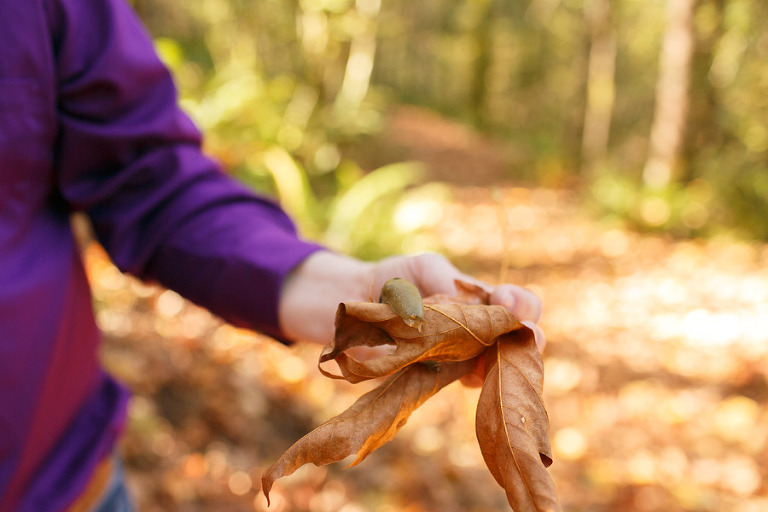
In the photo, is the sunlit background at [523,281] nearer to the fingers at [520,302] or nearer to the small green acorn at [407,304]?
the fingers at [520,302]

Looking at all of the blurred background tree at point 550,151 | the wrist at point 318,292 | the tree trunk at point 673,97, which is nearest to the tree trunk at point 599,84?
the blurred background tree at point 550,151

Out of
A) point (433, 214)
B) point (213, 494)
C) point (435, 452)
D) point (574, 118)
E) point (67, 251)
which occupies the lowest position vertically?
point (574, 118)

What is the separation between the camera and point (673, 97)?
744 cm

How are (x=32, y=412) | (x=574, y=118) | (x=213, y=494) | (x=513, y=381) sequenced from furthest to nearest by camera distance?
(x=574, y=118) → (x=213, y=494) → (x=32, y=412) → (x=513, y=381)

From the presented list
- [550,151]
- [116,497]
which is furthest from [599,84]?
[116,497]

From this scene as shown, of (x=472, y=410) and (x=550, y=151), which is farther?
(x=550, y=151)

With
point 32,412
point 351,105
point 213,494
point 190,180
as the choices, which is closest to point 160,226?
point 190,180

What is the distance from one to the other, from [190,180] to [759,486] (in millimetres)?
3411

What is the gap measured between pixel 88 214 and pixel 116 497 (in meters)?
0.67

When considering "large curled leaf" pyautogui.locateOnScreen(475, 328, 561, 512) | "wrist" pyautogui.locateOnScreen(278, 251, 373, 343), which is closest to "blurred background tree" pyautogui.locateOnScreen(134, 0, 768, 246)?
"wrist" pyautogui.locateOnScreen(278, 251, 373, 343)

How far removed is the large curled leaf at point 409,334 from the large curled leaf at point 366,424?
0.03 metres

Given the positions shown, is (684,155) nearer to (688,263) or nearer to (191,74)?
(688,263)

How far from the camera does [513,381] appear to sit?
71cm

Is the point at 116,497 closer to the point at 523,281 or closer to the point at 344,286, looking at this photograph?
the point at 344,286
